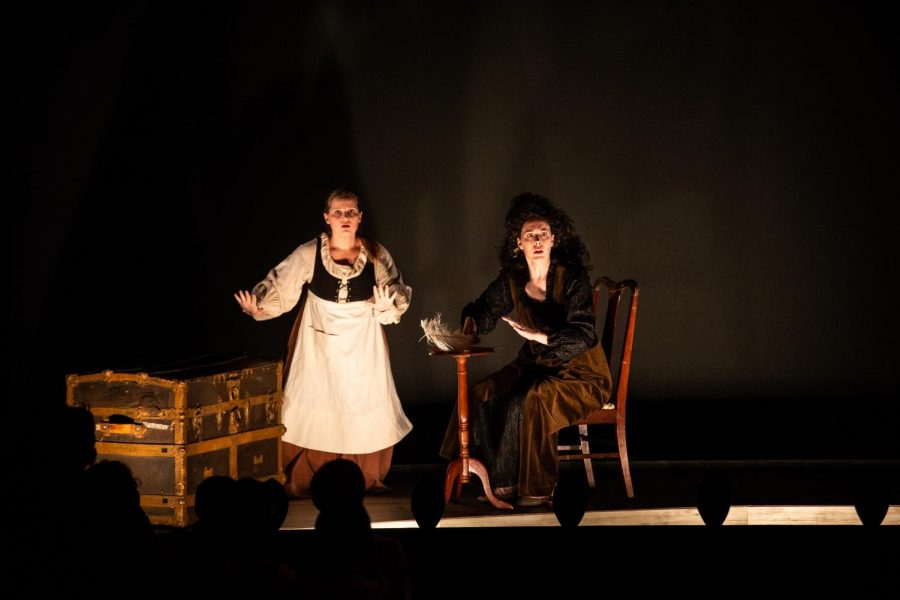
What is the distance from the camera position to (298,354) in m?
5.39

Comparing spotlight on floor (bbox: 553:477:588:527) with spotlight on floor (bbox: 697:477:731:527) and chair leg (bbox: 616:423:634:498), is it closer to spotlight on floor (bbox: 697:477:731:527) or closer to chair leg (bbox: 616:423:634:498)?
spotlight on floor (bbox: 697:477:731:527)

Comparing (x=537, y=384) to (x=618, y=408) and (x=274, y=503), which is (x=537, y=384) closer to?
(x=618, y=408)

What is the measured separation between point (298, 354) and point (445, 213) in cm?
133

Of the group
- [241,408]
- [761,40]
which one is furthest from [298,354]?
[761,40]

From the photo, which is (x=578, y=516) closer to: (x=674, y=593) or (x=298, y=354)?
(x=674, y=593)

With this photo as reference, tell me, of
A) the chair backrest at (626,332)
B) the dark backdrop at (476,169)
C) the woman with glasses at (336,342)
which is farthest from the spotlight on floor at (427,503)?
the dark backdrop at (476,169)

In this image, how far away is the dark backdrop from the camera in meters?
6.09

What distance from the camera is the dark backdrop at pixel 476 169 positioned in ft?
20.0

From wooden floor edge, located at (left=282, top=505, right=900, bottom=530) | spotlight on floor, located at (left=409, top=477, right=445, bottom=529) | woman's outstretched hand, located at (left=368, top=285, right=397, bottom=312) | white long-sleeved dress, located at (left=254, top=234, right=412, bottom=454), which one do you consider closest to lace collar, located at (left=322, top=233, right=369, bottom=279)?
white long-sleeved dress, located at (left=254, top=234, right=412, bottom=454)

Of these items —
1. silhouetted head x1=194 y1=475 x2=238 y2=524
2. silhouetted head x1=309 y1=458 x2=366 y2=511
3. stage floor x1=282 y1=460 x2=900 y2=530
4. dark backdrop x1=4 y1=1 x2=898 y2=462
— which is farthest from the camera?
dark backdrop x1=4 y1=1 x2=898 y2=462

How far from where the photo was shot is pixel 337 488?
201 centimetres

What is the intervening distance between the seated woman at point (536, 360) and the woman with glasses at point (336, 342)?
39 cm

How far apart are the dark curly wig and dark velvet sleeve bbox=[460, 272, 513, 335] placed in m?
0.11

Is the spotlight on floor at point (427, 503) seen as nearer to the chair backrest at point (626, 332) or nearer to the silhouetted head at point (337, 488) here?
the silhouetted head at point (337, 488)
